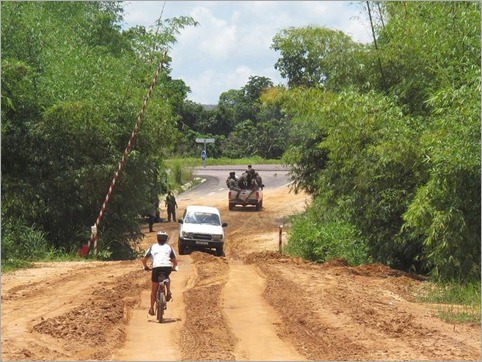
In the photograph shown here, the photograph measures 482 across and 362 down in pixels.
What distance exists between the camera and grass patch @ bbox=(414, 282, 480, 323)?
51.0 ft

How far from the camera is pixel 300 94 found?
3494cm

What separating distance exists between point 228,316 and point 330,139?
11728 mm

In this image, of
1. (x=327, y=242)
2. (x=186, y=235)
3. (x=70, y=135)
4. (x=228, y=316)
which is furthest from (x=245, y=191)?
(x=228, y=316)

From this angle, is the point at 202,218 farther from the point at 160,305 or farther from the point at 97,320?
the point at 97,320

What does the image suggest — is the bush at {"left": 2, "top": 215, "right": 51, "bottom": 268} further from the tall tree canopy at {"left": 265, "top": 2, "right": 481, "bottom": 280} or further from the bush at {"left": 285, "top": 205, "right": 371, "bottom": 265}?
the tall tree canopy at {"left": 265, "top": 2, "right": 481, "bottom": 280}

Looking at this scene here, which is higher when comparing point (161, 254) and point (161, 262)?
point (161, 254)

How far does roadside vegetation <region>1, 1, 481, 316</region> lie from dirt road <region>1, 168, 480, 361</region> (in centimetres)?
189

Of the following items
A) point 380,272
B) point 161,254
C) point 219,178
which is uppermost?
point 161,254

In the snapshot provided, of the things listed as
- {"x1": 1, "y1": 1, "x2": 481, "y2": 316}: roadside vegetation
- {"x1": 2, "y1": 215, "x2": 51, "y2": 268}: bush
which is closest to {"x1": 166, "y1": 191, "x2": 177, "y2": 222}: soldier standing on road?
{"x1": 1, "y1": 1, "x2": 481, "y2": 316}: roadside vegetation

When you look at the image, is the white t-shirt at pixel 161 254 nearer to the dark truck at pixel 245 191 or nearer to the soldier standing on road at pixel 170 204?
the soldier standing on road at pixel 170 204

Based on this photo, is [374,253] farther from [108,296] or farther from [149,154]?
[108,296]

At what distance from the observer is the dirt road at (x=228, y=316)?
1195 centimetres

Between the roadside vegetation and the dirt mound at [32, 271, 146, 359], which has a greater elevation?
the roadside vegetation

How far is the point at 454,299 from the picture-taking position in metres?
18.6
